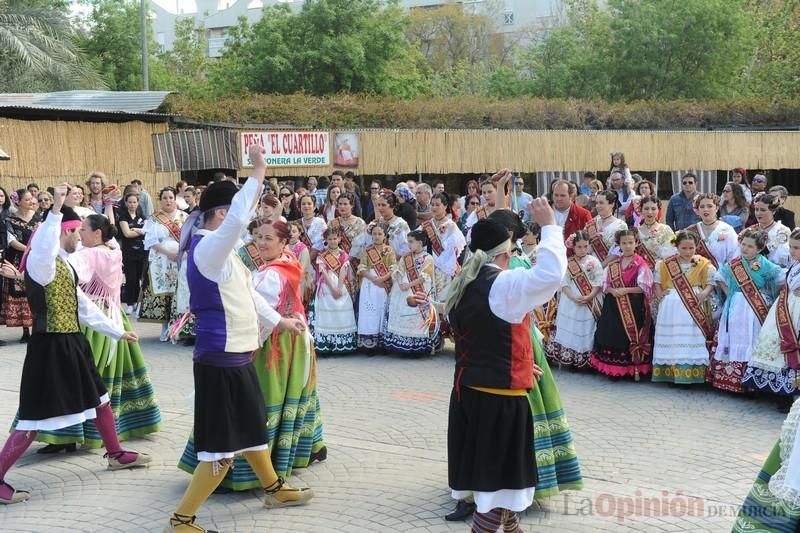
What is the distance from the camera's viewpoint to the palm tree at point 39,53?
26.3 meters

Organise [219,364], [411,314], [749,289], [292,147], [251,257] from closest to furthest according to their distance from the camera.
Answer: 1. [219,364]
2. [749,289]
3. [251,257]
4. [411,314]
5. [292,147]

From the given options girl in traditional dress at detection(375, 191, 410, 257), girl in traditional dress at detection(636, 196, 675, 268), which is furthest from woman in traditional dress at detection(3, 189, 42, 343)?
girl in traditional dress at detection(636, 196, 675, 268)

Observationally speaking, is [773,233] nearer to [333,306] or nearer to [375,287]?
[375,287]

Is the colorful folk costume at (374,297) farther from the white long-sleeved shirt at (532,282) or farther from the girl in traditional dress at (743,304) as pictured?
the white long-sleeved shirt at (532,282)

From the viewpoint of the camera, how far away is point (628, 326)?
29.4ft

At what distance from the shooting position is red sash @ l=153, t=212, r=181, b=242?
1075cm

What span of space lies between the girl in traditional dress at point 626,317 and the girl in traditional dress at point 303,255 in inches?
108

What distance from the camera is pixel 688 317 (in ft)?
28.2

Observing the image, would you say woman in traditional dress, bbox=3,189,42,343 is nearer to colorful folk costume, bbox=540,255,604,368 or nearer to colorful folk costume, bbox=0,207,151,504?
colorful folk costume, bbox=0,207,151,504

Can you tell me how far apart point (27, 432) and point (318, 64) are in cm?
2626

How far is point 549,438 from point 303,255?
3024 millimetres

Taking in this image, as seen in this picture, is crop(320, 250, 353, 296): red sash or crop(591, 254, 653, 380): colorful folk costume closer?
crop(591, 254, 653, 380): colorful folk costume

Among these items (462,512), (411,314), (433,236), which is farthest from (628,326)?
(462,512)

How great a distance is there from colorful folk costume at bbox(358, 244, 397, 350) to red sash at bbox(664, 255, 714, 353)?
3083mm
